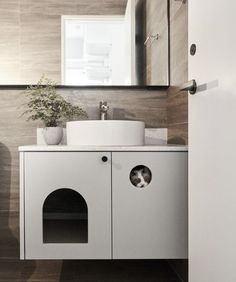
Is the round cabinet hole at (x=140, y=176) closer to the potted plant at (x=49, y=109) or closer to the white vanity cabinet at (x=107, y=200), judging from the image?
the white vanity cabinet at (x=107, y=200)

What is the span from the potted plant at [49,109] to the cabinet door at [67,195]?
0.36m

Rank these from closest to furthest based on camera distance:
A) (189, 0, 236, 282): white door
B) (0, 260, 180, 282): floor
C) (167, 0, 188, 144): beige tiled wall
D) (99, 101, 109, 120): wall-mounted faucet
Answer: (189, 0, 236, 282): white door → (167, 0, 188, 144): beige tiled wall → (0, 260, 180, 282): floor → (99, 101, 109, 120): wall-mounted faucet

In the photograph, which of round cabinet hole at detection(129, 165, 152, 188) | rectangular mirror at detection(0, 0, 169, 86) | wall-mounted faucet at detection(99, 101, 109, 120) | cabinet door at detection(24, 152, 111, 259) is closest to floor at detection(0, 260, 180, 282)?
cabinet door at detection(24, 152, 111, 259)

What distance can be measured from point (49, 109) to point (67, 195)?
0.55 meters

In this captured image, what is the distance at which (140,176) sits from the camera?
4.88ft

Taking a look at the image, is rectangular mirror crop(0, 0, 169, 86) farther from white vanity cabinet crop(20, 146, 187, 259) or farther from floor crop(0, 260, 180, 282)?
floor crop(0, 260, 180, 282)

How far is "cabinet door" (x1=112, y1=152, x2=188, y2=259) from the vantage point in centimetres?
147

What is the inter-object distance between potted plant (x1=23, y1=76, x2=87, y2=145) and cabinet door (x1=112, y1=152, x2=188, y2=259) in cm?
48

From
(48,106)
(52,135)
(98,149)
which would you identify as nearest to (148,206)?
(98,149)

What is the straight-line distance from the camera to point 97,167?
1.46 metres

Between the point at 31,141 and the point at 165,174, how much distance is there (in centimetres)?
89

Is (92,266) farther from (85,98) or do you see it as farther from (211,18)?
(211,18)

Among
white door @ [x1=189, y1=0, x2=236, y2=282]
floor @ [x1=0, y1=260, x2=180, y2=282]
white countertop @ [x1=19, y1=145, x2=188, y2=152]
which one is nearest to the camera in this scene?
white door @ [x1=189, y1=0, x2=236, y2=282]

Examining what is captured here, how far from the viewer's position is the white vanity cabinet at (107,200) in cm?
146
